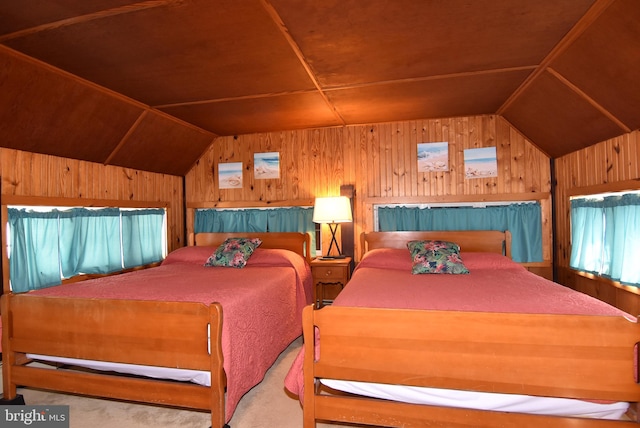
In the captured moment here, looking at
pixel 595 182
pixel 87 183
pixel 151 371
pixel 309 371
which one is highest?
pixel 87 183

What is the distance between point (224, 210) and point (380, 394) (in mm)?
3531

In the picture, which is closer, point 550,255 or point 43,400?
point 43,400

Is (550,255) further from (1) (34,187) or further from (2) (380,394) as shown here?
(1) (34,187)

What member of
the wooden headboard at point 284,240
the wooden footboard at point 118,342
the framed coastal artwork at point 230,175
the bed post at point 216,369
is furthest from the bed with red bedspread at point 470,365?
the framed coastal artwork at point 230,175

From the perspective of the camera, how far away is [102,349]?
6.54 feet

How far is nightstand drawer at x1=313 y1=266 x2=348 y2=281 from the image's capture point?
3908 millimetres

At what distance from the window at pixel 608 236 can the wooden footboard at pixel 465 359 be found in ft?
5.56

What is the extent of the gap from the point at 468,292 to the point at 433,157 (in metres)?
2.21

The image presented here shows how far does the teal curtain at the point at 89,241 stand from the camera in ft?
10.9

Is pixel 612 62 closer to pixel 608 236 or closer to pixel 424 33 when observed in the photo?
pixel 424 33

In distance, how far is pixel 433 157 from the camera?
13.4 ft

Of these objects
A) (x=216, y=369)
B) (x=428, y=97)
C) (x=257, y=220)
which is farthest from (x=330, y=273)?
(x=216, y=369)

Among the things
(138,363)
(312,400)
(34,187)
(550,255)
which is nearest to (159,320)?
(138,363)

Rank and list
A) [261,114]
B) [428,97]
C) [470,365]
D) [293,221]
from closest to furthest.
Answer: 1. [470,365]
2. [428,97]
3. [261,114]
4. [293,221]
